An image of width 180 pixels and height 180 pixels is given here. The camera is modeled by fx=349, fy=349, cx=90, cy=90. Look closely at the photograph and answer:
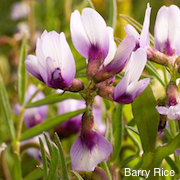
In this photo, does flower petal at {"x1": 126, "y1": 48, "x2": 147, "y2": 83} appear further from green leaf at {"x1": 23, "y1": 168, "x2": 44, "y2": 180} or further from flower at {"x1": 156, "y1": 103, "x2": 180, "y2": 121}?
green leaf at {"x1": 23, "y1": 168, "x2": 44, "y2": 180}

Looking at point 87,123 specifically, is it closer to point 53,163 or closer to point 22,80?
point 53,163

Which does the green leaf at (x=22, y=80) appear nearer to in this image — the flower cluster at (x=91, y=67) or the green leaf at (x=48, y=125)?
the green leaf at (x=48, y=125)

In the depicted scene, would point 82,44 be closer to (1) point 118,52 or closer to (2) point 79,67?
(1) point 118,52

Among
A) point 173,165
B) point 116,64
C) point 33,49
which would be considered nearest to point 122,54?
point 116,64

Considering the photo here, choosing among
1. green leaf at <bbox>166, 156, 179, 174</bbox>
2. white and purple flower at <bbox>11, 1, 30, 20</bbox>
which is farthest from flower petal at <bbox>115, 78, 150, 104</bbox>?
white and purple flower at <bbox>11, 1, 30, 20</bbox>

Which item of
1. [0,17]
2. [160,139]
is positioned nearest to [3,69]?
[160,139]

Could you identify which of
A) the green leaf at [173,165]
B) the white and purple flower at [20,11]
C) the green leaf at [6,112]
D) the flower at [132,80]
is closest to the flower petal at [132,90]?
the flower at [132,80]
